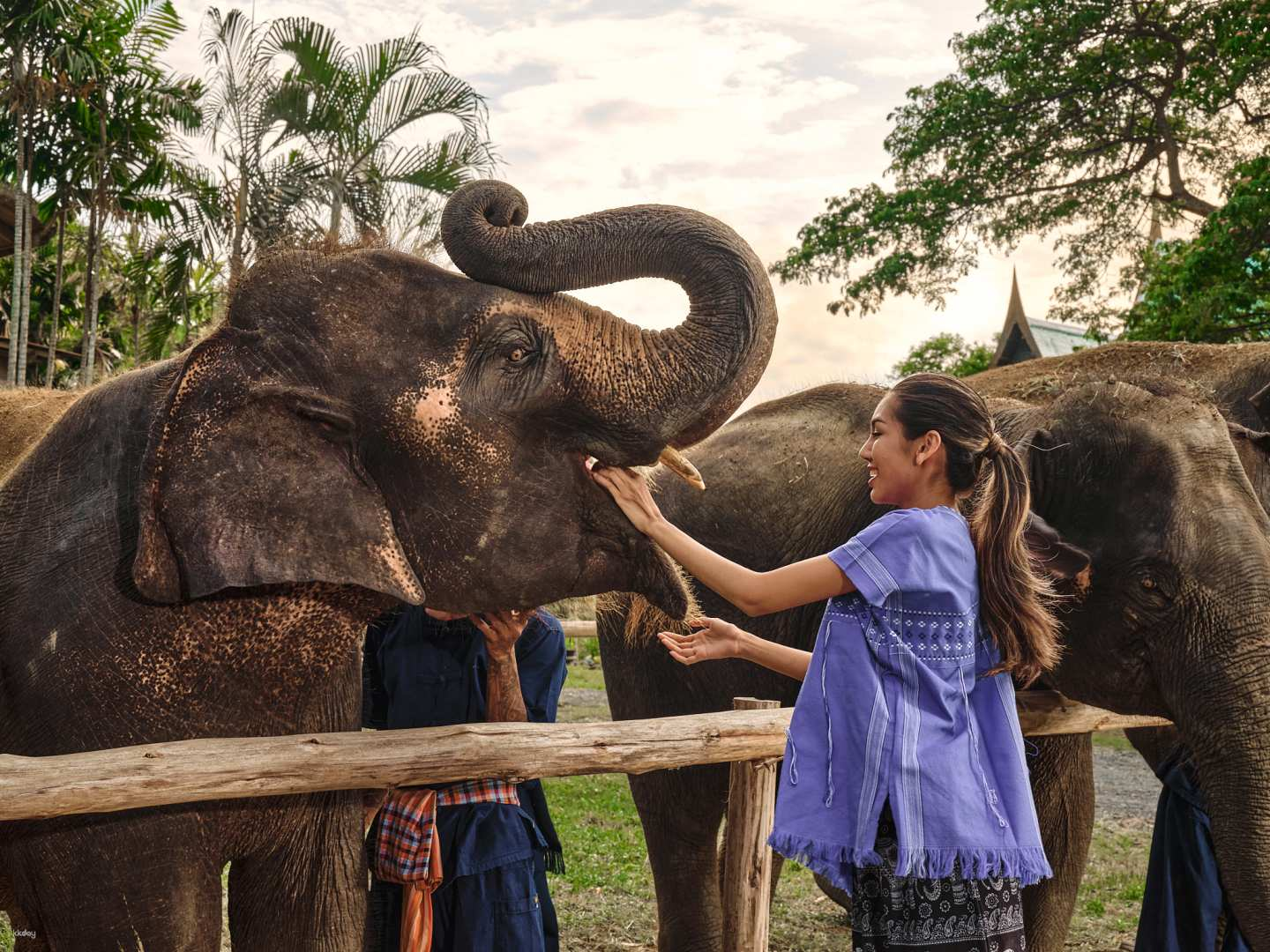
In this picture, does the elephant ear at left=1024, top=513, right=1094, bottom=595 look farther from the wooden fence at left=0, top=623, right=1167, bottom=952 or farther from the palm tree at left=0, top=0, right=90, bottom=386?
the palm tree at left=0, top=0, right=90, bottom=386

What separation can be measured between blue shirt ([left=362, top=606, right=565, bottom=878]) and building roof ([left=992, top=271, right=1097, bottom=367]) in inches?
702

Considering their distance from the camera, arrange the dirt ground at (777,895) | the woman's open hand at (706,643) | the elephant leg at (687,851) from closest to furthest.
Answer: the woman's open hand at (706,643) → the elephant leg at (687,851) → the dirt ground at (777,895)

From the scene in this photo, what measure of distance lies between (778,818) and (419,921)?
1.11 m

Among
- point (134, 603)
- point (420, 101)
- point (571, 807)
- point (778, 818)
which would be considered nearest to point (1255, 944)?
point (778, 818)

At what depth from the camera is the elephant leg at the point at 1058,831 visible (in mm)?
4352

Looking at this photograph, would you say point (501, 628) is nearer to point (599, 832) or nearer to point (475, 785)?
point (475, 785)

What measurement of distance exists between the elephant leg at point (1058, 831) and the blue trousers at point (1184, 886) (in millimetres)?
283

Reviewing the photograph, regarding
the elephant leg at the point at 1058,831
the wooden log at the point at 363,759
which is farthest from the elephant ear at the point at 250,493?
the elephant leg at the point at 1058,831

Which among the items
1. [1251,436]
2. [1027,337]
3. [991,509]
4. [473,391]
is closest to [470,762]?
[473,391]

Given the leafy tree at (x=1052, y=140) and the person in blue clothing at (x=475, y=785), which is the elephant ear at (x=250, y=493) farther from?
the leafy tree at (x=1052, y=140)

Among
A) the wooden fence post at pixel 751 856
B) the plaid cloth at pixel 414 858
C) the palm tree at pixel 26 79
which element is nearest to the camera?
the plaid cloth at pixel 414 858

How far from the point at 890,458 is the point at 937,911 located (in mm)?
905

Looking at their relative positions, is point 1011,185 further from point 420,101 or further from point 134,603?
point 134,603

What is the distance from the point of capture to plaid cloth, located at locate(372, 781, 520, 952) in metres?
3.09
